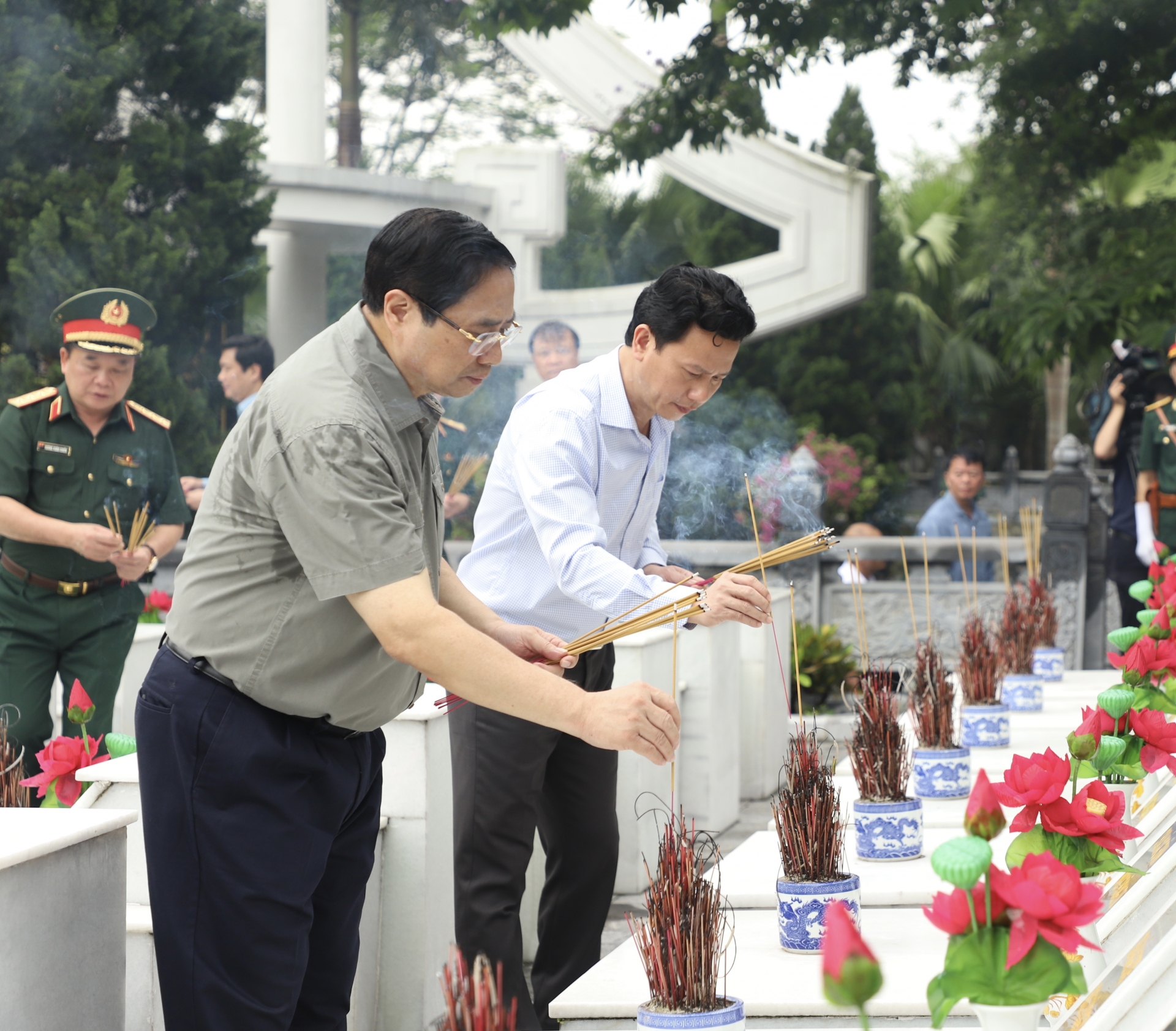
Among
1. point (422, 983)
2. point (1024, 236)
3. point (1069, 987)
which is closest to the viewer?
point (1069, 987)

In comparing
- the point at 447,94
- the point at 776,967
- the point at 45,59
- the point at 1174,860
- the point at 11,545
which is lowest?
the point at 776,967

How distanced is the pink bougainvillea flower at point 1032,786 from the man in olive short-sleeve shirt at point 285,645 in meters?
0.39

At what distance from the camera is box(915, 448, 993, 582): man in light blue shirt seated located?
255 inches

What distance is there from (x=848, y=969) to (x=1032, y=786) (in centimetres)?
66

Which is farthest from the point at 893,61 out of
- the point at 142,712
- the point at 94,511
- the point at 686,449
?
the point at 142,712

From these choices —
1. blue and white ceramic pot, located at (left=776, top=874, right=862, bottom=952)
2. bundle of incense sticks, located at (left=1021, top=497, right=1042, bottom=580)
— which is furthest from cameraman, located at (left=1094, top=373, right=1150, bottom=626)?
blue and white ceramic pot, located at (left=776, top=874, right=862, bottom=952)

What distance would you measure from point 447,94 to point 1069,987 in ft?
55.7

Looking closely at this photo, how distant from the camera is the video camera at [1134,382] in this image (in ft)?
21.0

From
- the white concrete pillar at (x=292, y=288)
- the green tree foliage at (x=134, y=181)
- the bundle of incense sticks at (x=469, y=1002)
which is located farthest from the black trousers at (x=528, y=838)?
the white concrete pillar at (x=292, y=288)

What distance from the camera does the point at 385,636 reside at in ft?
5.16

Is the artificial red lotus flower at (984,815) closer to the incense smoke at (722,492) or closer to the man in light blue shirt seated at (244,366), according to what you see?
the man in light blue shirt seated at (244,366)

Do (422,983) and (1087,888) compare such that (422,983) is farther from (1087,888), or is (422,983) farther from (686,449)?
(686,449)

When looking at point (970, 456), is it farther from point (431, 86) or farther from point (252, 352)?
point (431, 86)

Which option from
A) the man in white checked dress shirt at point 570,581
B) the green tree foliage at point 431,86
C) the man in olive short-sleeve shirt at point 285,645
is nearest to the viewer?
the man in olive short-sleeve shirt at point 285,645
